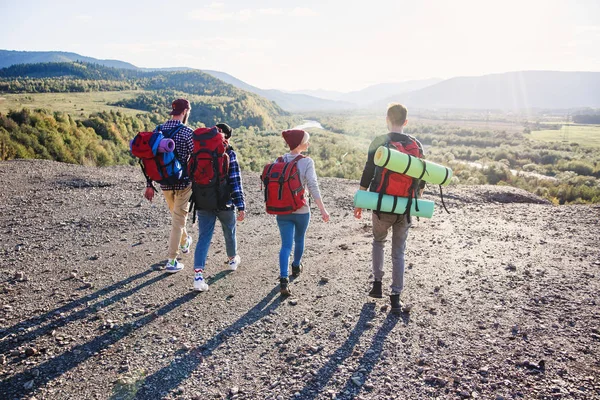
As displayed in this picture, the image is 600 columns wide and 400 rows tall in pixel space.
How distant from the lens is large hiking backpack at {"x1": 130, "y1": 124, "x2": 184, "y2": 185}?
175 inches

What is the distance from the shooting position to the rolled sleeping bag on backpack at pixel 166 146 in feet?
14.6

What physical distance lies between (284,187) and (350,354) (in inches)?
74.8

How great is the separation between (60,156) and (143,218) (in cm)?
1146

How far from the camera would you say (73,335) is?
3.82 m

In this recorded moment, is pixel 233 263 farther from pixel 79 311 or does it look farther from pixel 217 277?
pixel 79 311

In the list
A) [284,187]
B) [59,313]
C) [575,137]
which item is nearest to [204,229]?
[284,187]

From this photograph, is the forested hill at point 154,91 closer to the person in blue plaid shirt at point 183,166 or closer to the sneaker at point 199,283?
the person in blue plaid shirt at point 183,166

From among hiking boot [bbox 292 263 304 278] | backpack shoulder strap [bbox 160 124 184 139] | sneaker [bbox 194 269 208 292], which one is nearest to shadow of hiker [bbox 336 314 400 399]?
hiking boot [bbox 292 263 304 278]

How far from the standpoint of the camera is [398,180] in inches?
155

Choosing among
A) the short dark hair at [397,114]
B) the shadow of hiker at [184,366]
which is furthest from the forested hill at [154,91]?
the short dark hair at [397,114]

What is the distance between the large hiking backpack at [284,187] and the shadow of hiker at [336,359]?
1482mm

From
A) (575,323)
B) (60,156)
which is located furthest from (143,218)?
(60,156)

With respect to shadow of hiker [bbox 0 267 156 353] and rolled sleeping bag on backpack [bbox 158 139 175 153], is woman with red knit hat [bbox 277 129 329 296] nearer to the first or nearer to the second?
rolled sleeping bag on backpack [bbox 158 139 175 153]

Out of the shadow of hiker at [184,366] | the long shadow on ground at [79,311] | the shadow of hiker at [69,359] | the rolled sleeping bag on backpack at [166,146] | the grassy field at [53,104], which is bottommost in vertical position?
the shadow of hiker at [184,366]
